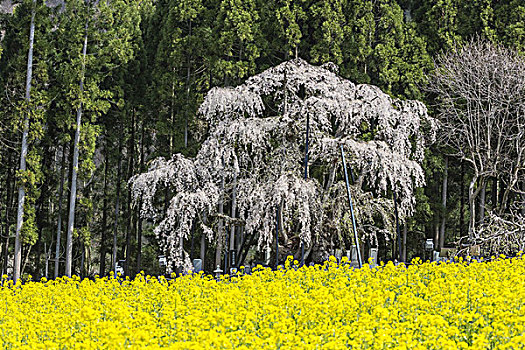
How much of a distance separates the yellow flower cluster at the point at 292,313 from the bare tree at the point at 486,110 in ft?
23.8

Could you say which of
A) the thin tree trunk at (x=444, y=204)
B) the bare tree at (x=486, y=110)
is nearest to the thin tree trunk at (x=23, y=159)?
the bare tree at (x=486, y=110)

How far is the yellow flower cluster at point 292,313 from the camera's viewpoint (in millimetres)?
3990

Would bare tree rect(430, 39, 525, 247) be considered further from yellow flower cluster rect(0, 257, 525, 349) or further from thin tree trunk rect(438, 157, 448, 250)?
yellow flower cluster rect(0, 257, 525, 349)

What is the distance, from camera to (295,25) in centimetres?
1478

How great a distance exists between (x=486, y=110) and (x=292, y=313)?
1066 cm

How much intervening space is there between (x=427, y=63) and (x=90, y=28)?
24.5ft

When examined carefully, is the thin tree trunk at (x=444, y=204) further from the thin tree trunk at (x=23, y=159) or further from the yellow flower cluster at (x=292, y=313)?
the thin tree trunk at (x=23, y=159)

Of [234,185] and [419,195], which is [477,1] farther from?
[234,185]

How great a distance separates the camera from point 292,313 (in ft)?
17.0

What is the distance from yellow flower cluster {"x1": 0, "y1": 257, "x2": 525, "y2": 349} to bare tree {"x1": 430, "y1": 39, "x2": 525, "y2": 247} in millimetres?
7251

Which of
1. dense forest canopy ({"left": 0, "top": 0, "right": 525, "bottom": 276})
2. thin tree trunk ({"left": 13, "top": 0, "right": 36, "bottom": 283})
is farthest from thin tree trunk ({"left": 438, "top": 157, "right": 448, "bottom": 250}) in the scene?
thin tree trunk ({"left": 13, "top": 0, "right": 36, "bottom": 283})

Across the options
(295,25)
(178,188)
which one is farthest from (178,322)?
(295,25)

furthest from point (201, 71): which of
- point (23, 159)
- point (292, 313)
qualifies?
point (292, 313)

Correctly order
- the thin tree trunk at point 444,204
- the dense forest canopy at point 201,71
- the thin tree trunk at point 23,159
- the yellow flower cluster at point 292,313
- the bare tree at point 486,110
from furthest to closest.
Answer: the thin tree trunk at point 444,204, the dense forest canopy at point 201,71, the thin tree trunk at point 23,159, the bare tree at point 486,110, the yellow flower cluster at point 292,313
